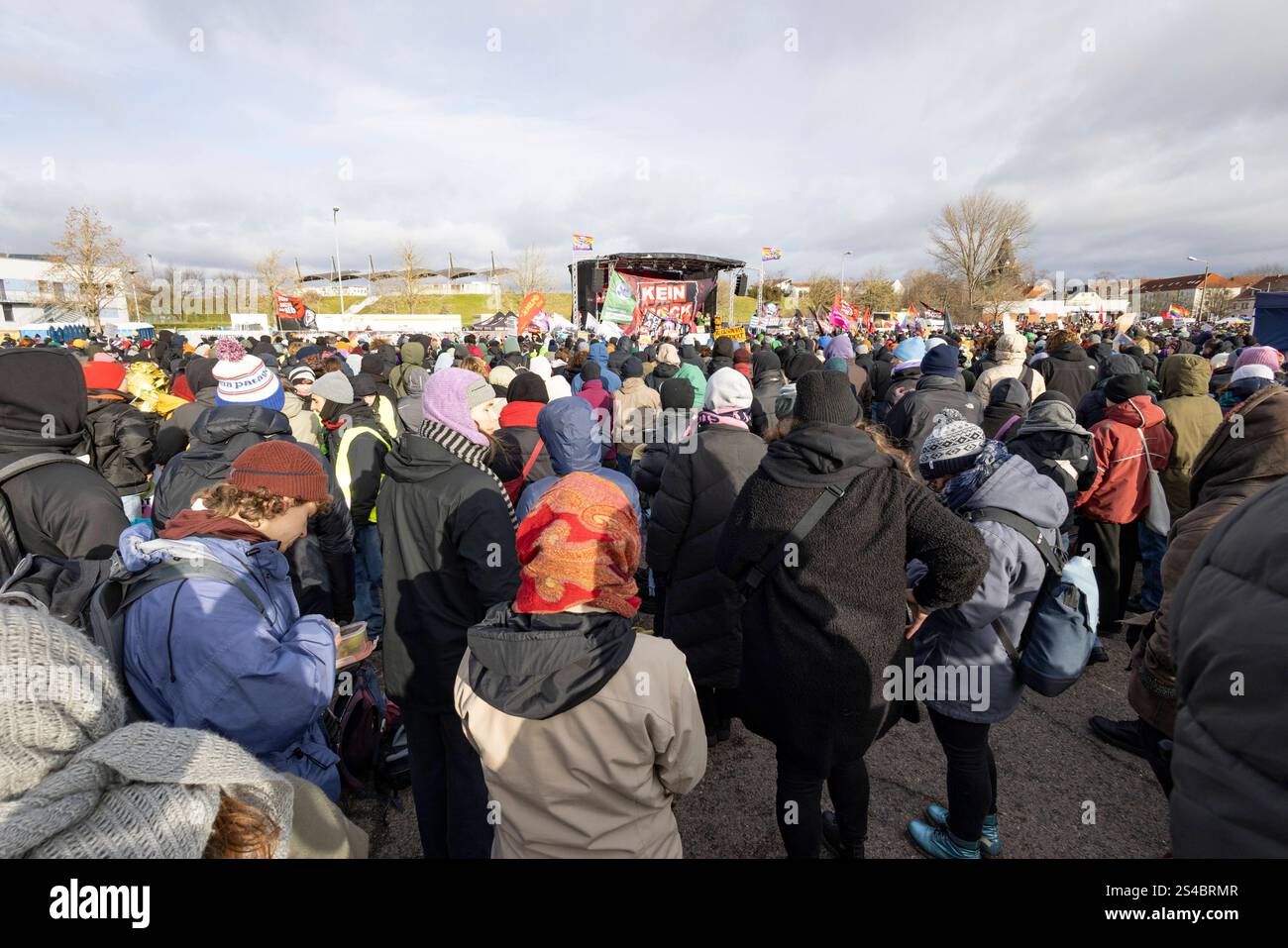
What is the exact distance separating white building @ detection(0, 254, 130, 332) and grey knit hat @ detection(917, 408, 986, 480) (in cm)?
6478

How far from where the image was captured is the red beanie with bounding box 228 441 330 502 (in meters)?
2.07

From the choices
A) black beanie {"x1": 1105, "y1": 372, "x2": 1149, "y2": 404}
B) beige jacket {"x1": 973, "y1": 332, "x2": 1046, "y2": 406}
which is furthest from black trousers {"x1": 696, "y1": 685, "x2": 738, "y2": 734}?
beige jacket {"x1": 973, "y1": 332, "x2": 1046, "y2": 406}

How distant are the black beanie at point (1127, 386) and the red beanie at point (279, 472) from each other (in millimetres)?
5225

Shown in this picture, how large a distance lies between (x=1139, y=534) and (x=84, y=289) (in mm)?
53599

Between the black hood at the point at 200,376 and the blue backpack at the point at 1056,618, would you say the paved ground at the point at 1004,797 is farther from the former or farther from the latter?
the black hood at the point at 200,376

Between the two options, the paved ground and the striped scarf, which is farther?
the paved ground

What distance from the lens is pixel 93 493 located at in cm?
250

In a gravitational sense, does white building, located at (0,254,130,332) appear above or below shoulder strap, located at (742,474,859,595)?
above

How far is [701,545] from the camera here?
10.3 feet

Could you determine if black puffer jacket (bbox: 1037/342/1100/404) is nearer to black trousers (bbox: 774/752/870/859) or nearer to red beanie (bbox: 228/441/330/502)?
black trousers (bbox: 774/752/870/859)

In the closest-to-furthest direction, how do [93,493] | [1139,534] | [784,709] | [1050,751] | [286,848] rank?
[286,848] < [784,709] < [93,493] < [1050,751] < [1139,534]

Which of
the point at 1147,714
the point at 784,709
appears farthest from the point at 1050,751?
the point at 784,709

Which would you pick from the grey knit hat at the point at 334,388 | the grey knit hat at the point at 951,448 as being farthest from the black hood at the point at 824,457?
the grey knit hat at the point at 334,388
